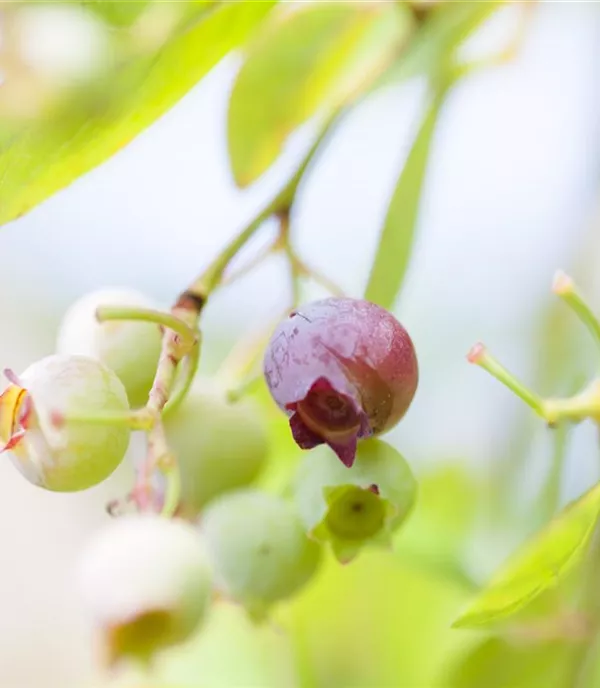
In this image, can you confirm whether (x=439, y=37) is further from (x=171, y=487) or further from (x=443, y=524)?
(x=443, y=524)

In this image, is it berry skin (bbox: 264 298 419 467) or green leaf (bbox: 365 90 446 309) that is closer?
berry skin (bbox: 264 298 419 467)

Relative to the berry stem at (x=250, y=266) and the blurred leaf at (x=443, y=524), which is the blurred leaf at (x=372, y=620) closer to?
the blurred leaf at (x=443, y=524)

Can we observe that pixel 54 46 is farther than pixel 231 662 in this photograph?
No

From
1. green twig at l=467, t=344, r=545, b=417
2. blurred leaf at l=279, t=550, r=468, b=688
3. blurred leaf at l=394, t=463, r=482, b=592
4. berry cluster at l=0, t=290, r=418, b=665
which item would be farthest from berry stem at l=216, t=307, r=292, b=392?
blurred leaf at l=279, t=550, r=468, b=688

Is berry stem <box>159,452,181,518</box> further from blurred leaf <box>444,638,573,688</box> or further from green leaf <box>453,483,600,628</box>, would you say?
blurred leaf <box>444,638,573,688</box>

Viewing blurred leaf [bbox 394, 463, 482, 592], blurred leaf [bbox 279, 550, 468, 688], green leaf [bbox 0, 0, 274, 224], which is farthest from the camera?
blurred leaf [bbox 279, 550, 468, 688]

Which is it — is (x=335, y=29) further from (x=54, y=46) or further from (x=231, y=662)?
(x=231, y=662)

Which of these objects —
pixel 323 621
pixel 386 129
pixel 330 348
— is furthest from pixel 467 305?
pixel 330 348
